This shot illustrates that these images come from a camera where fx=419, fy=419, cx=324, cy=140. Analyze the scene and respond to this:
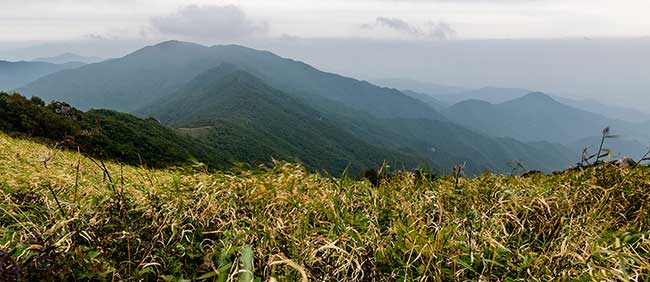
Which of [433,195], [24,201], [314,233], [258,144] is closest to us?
[314,233]

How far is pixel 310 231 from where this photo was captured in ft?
13.1

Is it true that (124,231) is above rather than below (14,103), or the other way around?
above

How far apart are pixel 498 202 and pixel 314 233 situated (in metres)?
2.25

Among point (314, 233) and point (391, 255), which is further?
point (314, 233)

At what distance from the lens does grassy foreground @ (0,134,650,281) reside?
3.17 metres

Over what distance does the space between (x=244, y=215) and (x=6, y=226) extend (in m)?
2.20

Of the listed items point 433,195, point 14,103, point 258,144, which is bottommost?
point 258,144

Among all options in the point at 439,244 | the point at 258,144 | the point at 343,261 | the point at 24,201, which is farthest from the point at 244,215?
the point at 258,144

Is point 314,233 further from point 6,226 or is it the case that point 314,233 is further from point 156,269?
point 6,226

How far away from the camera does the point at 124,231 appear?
3566 mm

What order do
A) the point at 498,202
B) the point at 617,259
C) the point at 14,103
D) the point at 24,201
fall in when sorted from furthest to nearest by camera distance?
the point at 14,103, the point at 498,202, the point at 24,201, the point at 617,259

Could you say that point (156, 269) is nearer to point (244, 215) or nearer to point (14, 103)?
point (244, 215)

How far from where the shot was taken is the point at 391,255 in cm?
358

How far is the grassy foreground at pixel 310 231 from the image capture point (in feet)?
10.4
